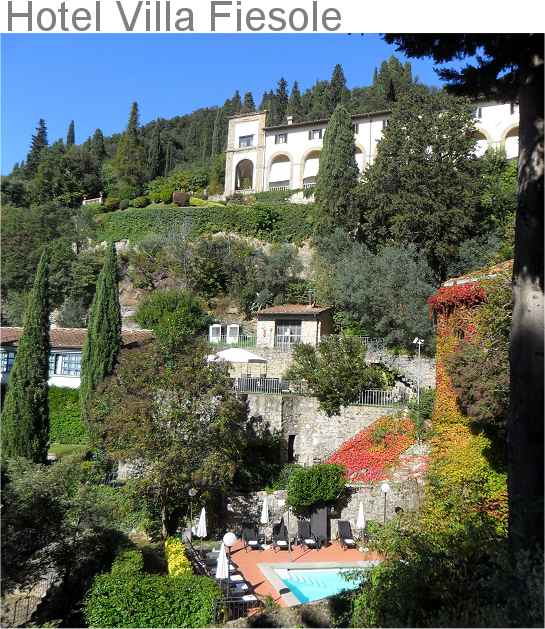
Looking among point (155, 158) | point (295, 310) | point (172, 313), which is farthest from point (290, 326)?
point (155, 158)

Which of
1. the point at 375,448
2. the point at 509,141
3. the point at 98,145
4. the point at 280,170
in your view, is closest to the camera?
the point at 375,448

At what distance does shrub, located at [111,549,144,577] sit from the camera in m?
11.7

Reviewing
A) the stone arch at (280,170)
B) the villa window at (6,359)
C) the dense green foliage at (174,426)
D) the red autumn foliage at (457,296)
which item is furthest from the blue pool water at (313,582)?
the stone arch at (280,170)

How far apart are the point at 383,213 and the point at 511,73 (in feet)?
80.9

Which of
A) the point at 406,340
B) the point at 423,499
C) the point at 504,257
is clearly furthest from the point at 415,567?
the point at 504,257

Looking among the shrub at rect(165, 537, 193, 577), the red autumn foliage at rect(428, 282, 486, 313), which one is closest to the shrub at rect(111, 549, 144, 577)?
the shrub at rect(165, 537, 193, 577)

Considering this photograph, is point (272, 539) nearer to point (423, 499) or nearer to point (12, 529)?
point (423, 499)

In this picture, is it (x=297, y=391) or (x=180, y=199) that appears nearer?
(x=297, y=391)

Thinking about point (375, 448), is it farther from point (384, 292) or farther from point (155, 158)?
point (155, 158)

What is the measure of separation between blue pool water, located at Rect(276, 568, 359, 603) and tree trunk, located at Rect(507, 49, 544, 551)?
8.02 m

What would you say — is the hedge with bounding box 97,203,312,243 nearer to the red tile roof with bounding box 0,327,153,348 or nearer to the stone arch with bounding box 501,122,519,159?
the red tile roof with bounding box 0,327,153,348

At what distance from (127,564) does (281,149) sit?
1802 inches

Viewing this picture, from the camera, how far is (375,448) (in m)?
19.8

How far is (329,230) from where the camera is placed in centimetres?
3562
